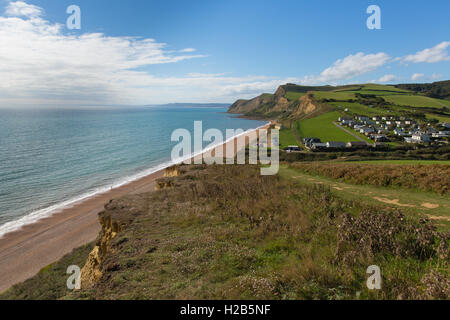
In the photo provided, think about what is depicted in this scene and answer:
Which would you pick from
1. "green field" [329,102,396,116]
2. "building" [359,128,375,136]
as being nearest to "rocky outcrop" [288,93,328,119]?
"green field" [329,102,396,116]

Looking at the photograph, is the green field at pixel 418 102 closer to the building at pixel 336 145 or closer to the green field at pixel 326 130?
the green field at pixel 326 130

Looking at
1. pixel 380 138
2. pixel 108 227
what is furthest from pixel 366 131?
pixel 108 227

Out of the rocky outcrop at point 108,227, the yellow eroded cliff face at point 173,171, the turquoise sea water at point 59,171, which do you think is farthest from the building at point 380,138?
the rocky outcrop at point 108,227

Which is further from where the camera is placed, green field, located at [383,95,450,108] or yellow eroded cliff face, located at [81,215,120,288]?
green field, located at [383,95,450,108]

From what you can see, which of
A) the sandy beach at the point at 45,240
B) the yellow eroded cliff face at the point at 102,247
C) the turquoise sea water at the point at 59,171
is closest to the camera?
the yellow eroded cliff face at the point at 102,247

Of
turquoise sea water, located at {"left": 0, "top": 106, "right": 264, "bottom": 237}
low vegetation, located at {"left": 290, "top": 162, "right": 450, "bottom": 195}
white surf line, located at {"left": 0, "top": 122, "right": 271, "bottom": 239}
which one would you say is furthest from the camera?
turquoise sea water, located at {"left": 0, "top": 106, "right": 264, "bottom": 237}

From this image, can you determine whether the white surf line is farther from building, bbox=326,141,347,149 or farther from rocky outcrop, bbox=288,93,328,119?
rocky outcrop, bbox=288,93,328,119

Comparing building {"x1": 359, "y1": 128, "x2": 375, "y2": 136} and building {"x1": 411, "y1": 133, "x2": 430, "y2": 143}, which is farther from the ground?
building {"x1": 359, "y1": 128, "x2": 375, "y2": 136}

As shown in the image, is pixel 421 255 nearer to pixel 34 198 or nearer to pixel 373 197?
pixel 373 197
